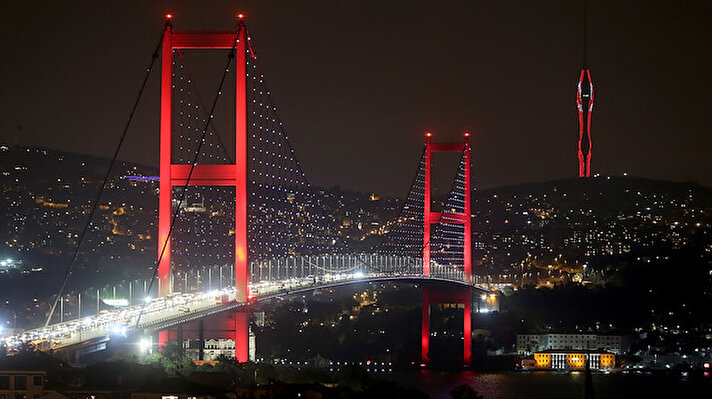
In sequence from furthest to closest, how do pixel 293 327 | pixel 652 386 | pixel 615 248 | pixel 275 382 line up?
pixel 615 248
pixel 293 327
pixel 652 386
pixel 275 382

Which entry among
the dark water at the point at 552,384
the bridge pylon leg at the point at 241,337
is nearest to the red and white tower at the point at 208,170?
the bridge pylon leg at the point at 241,337

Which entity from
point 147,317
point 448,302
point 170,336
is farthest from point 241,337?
point 448,302

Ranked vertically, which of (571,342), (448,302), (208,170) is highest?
(208,170)

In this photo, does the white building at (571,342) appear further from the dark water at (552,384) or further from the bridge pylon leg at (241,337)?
the bridge pylon leg at (241,337)

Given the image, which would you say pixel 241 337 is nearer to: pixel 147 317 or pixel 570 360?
pixel 147 317

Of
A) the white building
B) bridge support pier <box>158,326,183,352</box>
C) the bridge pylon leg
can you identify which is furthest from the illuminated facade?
bridge support pier <box>158,326,183,352</box>

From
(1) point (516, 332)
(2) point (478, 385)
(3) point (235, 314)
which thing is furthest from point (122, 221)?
(3) point (235, 314)

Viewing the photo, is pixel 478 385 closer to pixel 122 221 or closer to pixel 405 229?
pixel 405 229
